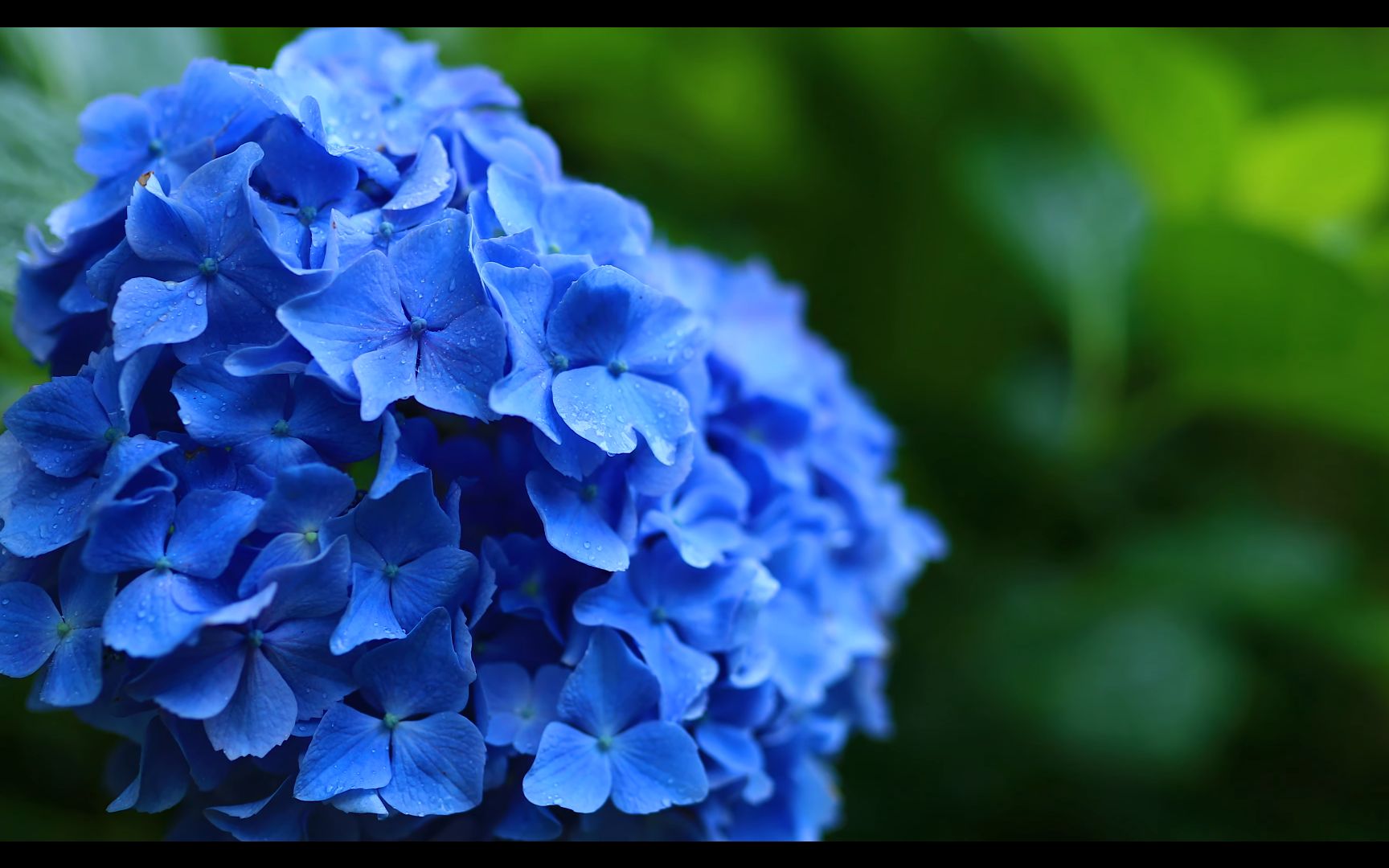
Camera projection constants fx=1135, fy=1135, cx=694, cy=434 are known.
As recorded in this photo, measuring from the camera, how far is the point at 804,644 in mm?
707

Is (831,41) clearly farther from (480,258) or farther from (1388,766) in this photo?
(1388,766)

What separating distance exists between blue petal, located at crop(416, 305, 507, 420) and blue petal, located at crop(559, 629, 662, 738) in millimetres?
Answer: 141

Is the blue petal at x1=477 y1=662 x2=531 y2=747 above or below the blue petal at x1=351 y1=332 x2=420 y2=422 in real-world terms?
below

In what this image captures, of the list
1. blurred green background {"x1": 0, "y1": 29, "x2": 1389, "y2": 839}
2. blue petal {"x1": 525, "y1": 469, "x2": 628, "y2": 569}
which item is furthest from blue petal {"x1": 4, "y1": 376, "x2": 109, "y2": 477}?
blurred green background {"x1": 0, "y1": 29, "x2": 1389, "y2": 839}

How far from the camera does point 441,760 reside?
57 cm

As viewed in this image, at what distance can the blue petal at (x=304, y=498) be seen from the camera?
1.77 feet

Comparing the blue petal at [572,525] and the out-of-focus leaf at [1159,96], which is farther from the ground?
the out-of-focus leaf at [1159,96]

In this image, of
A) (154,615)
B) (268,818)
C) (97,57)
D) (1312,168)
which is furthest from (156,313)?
(1312,168)

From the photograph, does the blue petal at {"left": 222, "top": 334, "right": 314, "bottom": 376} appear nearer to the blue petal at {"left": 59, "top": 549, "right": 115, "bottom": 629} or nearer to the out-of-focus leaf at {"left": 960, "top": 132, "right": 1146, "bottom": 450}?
the blue petal at {"left": 59, "top": 549, "right": 115, "bottom": 629}

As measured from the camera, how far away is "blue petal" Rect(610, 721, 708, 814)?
0.61 m

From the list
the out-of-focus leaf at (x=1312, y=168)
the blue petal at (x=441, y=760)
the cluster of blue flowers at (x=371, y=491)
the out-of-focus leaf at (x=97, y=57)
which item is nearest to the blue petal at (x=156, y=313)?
the cluster of blue flowers at (x=371, y=491)

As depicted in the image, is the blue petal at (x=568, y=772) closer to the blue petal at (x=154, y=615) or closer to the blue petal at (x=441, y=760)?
the blue petal at (x=441, y=760)

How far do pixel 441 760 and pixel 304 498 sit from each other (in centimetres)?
15

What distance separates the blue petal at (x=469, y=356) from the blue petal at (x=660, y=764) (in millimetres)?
192
